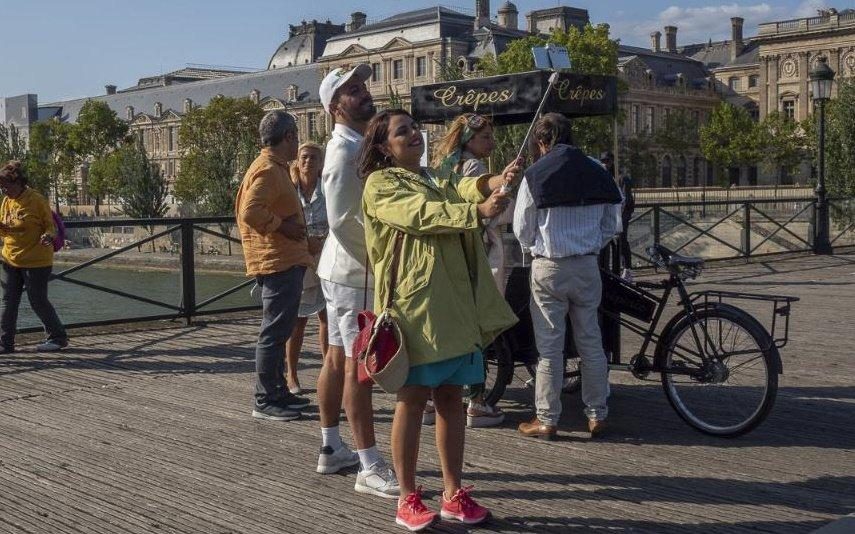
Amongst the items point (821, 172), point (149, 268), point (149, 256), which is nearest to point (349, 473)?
point (149, 256)

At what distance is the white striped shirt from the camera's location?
607 centimetres

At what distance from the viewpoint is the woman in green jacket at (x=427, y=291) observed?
4492mm

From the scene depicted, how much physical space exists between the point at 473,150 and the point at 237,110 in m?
76.0

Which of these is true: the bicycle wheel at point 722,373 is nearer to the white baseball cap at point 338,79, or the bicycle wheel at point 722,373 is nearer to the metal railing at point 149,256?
the white baseball cap at point 338,79

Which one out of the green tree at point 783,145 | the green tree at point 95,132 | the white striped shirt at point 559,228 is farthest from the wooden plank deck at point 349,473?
the green tree at point 95,132

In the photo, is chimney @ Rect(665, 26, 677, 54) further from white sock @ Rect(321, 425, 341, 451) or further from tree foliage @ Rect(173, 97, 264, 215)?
white sock @ Rect(321, 425, 341, 451)

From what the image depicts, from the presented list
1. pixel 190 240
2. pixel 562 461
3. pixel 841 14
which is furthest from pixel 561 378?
pixel 841 14

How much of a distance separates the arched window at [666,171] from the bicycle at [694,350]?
89409 millimetres

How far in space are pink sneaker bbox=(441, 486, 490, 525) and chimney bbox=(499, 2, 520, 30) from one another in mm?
89420

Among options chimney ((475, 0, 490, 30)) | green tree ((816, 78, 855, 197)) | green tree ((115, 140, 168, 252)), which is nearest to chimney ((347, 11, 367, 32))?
chimney ((475, 0, 490, 30))

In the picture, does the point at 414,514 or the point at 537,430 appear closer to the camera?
the point at 414,514

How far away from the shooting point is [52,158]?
102812 millimetres

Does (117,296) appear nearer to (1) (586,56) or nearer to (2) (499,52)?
(1) (586,56)

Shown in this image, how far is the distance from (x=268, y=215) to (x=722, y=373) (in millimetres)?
2898
